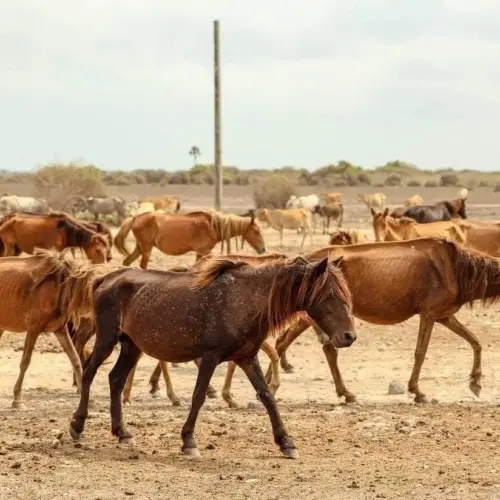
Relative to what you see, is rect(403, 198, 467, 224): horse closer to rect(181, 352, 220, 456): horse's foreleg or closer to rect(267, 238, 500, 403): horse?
rect(267, 238, 500, 403): horse

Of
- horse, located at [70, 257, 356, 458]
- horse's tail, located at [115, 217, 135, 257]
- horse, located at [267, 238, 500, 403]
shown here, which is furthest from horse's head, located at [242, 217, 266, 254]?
horse, located at [70, 257, 356, 458]

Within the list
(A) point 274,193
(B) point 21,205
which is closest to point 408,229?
(B) point 21,205

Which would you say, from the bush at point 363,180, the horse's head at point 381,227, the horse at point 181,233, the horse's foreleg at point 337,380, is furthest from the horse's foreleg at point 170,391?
the bush at point 363,180

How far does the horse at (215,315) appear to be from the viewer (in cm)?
957

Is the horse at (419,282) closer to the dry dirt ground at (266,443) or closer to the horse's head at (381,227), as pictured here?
the dry dirt ground at (266,443)

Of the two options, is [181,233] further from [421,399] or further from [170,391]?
[421,399]

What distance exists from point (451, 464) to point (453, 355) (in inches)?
291

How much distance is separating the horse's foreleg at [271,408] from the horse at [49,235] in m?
8.90

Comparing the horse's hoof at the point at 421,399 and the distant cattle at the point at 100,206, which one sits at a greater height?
the horse's hoof at the point at 421,399

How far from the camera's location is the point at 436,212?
33.0 metres

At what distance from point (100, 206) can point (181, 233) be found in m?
23.7

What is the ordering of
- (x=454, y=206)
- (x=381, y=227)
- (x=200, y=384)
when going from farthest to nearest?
(x=454, y=206) < (x=381, y=227) < (x=200, y=384)

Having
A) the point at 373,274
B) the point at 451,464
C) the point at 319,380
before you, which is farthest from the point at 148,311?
the point at 319,380

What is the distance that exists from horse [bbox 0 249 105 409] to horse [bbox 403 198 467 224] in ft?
66.3
